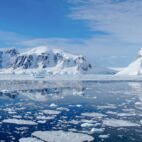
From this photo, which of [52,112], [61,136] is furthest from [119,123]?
[52,112]

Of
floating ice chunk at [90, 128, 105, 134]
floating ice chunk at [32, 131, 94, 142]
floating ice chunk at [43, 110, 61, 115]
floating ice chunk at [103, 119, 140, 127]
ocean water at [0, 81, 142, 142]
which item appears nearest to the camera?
floating ice chunk at [32, 131, 94, 142]

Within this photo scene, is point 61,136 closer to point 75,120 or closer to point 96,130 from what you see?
point 96,130

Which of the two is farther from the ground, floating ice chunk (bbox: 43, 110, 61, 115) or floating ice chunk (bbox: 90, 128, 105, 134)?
floating ice chunk (bbox: 43, 110, 61, 115)

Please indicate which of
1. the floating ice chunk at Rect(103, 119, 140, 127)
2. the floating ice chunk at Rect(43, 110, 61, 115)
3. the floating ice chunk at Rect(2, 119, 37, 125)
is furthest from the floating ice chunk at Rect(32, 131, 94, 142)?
the floating ice chunk at Rect(43, 110, 61, 115)

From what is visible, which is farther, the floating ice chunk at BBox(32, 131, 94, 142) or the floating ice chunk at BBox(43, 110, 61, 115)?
the floating ice chunk at BBox(43, 110, 61, 115)

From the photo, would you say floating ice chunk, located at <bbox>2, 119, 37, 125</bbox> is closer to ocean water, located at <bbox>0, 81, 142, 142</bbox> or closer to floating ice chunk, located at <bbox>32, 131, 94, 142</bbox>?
ocean water, located at <bbox>0, 81, 142, 142</bbox>

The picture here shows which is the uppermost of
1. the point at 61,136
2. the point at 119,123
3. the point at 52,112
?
the point at 52,112

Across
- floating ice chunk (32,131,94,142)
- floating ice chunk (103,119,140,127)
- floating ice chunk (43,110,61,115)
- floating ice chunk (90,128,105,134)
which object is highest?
floating ice chunk (43,110,61,115)

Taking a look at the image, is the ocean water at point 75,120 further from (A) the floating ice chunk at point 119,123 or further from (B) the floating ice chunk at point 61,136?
(B) the floating ice chunk at point 61,136
